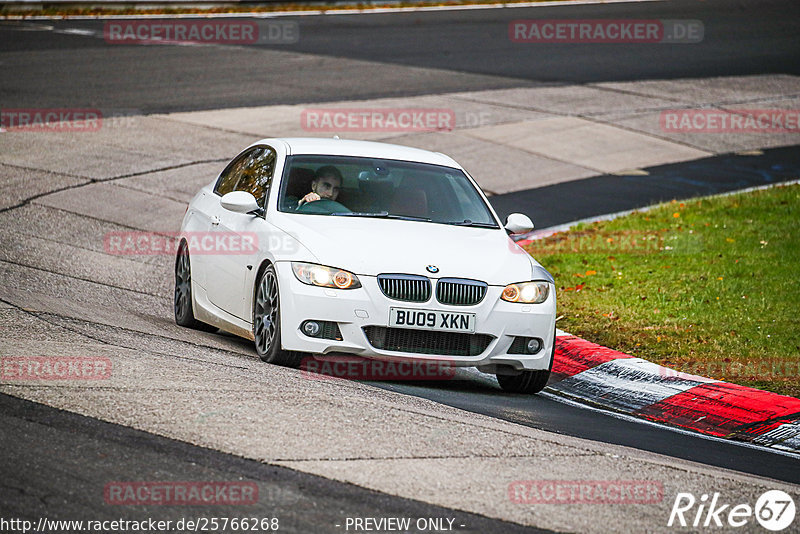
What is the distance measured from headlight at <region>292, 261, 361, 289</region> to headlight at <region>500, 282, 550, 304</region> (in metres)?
1.04

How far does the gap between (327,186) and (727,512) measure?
4.53 metres

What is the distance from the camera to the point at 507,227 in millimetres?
9523

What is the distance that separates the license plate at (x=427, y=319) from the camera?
8.12 m

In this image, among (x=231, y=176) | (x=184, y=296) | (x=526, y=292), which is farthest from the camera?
(x=231, y=176)

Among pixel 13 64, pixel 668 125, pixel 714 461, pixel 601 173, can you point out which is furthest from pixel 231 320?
pixel 13 64

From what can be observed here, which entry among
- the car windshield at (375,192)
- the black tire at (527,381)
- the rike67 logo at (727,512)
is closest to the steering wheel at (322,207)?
the car windshield at (375,192)

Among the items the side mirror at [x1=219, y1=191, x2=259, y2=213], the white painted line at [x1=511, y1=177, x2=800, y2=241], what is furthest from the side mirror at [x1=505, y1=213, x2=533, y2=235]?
the white painted line at [x1=511, y1=177, x2=800, y2=241]

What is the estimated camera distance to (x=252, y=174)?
996 centimetres

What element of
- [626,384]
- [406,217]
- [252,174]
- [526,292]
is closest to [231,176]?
[252,174]

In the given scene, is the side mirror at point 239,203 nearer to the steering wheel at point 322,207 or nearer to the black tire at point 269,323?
the steering wheel at point 322,207

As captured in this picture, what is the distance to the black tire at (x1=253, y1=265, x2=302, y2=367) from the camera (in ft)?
27.4

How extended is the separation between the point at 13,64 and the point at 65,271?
1410 cm

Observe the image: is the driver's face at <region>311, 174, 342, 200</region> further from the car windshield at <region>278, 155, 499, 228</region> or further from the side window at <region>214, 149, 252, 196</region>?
the side window at <region>214, 149, 252, 196</region>

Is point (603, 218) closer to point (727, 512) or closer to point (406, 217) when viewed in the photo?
point (406, 217)
